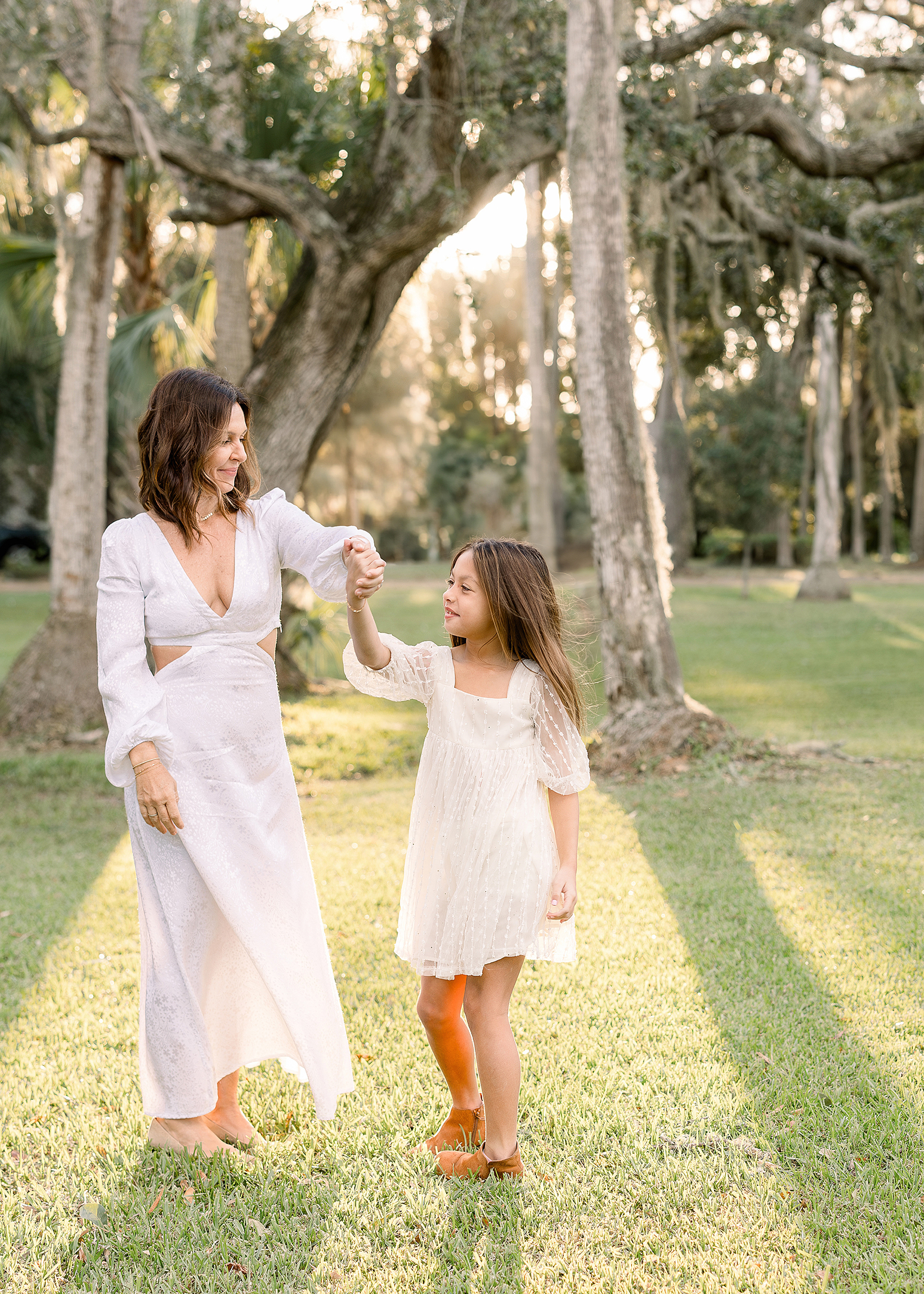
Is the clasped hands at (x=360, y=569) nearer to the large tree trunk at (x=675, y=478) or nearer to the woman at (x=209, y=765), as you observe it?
the woman at (x=209, y=765)

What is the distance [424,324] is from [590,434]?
30.3 metres

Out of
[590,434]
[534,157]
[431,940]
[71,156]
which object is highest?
[71,156]

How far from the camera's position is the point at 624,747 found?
716cm

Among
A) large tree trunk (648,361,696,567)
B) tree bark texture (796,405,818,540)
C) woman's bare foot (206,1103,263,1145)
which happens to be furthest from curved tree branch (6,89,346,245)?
large tree trunk (648,361,696,567)

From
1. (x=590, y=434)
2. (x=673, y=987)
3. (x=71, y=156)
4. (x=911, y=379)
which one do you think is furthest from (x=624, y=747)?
(x=71, y=156)

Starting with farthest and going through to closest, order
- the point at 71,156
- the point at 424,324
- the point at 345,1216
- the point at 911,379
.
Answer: the point at 424,324
the point at 71,156
the point at 911,379
the point at 345,1216

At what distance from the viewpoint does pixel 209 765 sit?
8.37 feet

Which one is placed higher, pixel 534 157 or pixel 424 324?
pixel 424 324

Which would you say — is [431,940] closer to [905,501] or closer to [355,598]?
[355,598]

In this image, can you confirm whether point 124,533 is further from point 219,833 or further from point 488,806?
point 488,806

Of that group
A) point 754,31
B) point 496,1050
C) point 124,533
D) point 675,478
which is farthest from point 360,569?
point 675,478

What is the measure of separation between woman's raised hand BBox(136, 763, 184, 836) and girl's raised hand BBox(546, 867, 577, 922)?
2.98ft

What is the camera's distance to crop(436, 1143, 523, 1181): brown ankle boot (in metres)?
2.57

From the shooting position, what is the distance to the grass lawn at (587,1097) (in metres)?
2.34
